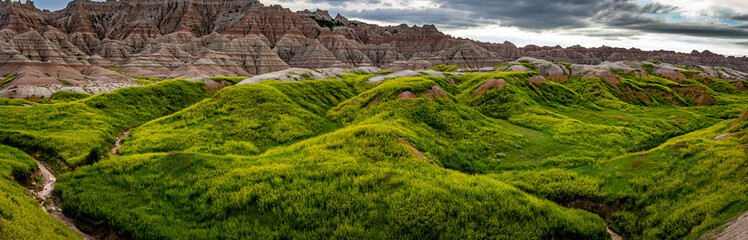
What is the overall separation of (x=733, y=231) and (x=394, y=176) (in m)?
10.7

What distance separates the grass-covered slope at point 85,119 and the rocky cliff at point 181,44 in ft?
285

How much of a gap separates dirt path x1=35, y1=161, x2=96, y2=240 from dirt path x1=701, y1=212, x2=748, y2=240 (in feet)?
65.0

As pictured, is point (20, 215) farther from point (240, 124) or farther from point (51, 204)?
point (240, 124)

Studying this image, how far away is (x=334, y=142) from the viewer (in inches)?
769

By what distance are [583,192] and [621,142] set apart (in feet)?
47.3

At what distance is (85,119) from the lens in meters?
27.4

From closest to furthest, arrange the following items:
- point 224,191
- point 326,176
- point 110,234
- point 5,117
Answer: point 110,234
point 224,191
point 326,176
point 5,117

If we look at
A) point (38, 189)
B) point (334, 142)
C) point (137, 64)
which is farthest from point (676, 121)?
point (137, 64)

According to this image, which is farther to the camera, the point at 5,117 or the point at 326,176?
the point at 5,117

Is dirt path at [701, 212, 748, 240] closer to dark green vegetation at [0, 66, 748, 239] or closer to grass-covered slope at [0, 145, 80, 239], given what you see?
dark green vegetation at [0, 66, 748, 239]

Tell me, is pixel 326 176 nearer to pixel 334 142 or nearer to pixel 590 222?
pixel 334 142

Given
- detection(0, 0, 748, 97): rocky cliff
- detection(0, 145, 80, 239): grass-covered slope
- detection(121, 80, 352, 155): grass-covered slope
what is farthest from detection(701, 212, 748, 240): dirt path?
detection(0, 0, 748, 97): rocky cliff

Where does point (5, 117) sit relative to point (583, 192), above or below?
above

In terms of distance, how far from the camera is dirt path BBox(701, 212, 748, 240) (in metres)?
9.48
